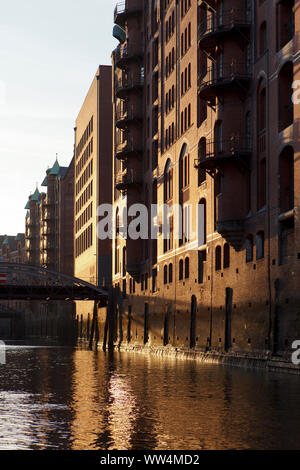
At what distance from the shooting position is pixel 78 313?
114 meters

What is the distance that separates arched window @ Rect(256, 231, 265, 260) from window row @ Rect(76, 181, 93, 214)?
6411 centimetres

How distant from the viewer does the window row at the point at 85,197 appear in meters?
106

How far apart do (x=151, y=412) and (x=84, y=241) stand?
298 ft

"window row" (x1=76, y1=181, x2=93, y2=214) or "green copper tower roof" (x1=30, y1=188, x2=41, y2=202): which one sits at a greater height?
"green copper tower roof" (x1=30, y1=188, x2=41, y2=202)

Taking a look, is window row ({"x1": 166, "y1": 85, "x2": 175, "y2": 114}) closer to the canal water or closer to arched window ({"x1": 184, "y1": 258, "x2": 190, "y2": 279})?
arched window ({"x1": 184, "y1": 258, "x2": 190, "y2": 279})

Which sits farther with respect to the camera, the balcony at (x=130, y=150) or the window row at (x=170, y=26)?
the balcony at (x=130, y=150)

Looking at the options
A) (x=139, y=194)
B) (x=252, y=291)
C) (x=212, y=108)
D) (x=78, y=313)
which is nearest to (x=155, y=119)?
(x=139, y=194)

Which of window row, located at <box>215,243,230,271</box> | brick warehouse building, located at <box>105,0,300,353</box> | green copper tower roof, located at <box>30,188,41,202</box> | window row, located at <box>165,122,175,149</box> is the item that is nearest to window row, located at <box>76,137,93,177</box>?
brick warehouse building, located at <box>105,0,300,353</box>

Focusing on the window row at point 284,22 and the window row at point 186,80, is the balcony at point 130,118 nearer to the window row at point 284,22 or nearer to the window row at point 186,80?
the window row at point 186,80

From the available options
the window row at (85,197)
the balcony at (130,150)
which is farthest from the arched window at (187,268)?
the window row at (85,197)

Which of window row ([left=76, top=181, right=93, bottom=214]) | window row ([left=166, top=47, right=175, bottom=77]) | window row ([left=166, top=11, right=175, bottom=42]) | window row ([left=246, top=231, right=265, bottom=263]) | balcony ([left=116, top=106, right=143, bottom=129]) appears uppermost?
window row ([left=166, top=11, right=175, bottom=42])

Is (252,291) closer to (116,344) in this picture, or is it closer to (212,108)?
(212,108)

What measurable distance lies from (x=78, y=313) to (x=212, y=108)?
69.8 m

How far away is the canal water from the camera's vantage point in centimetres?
1578
